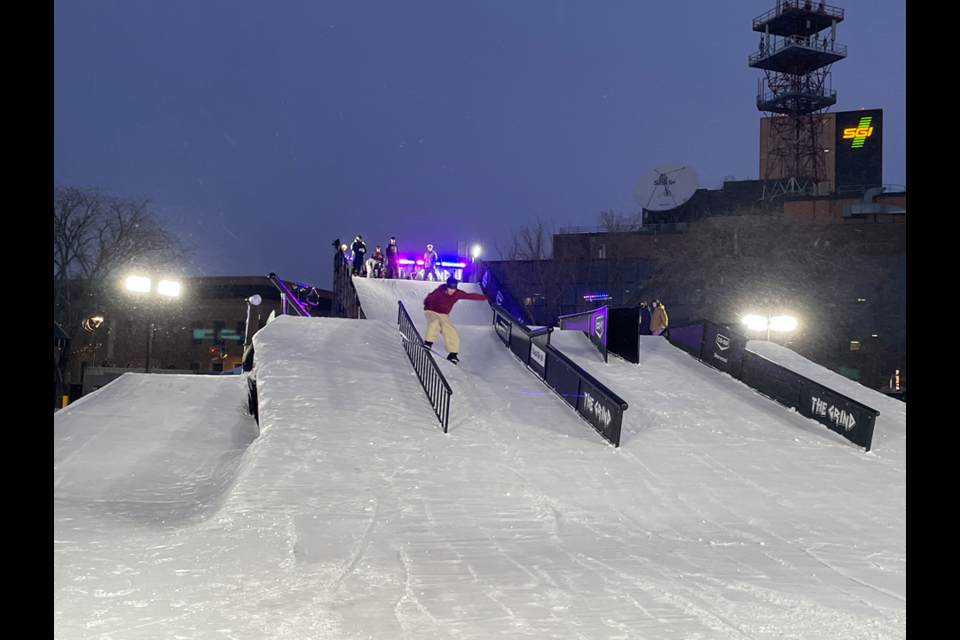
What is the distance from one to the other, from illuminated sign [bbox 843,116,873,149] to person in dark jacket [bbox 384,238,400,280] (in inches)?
1425

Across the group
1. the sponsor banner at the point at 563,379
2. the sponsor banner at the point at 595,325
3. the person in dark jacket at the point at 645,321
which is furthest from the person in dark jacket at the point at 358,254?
the person in dark jacket at the point at 645,321

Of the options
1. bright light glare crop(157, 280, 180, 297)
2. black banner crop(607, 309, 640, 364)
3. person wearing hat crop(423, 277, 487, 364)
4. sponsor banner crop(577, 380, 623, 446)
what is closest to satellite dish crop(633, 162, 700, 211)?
black banner crop(607, 309, 640, 364)

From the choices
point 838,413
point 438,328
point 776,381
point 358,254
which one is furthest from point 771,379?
point 358,254

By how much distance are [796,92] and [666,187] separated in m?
13.2

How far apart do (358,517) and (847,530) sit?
16.4 ft

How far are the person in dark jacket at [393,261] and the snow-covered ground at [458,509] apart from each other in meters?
11.5

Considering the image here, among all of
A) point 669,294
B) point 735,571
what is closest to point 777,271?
point 669,294

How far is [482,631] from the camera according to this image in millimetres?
4262

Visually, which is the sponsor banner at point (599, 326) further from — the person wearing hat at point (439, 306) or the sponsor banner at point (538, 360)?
the person wearing hat at point (439, 306)

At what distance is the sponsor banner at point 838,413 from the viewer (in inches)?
415

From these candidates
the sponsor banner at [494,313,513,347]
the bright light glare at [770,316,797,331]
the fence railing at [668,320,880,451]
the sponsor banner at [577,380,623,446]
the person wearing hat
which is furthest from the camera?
the bright light glare at [770,316,797,331]

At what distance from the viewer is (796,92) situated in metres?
47.2

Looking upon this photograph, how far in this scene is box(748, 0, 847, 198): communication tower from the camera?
152 ft

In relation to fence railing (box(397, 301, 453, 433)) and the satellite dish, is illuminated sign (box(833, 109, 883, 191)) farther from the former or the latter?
fence railing (box(397, 301, 453, 433))
